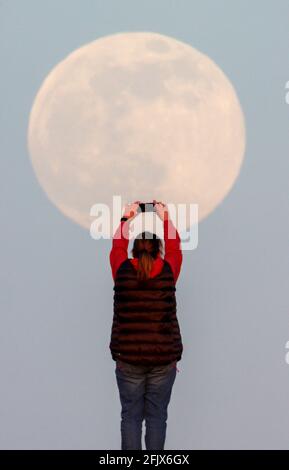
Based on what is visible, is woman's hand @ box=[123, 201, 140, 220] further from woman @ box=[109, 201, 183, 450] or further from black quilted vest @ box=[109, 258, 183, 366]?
black quilted vest @ box=[109, 258, 183, 366]

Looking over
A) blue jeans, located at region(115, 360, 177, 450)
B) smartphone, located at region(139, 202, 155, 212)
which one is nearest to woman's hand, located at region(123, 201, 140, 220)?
smartphone, located at region(139, 202, 155, 212)

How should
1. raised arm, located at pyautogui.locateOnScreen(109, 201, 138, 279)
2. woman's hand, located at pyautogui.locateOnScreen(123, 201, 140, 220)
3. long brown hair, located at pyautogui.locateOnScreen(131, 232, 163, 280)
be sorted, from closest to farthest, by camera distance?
long brown hair, located at pyautogui.locateOnScreen(131, 232, 163, 280), raised arm, located at pyautogui.locateOnScreen(109, 201, 138, 279), woman's hand, located at pyautogui.locateOnScreen(123, 201, 140, 220)

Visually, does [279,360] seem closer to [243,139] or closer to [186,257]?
[186,257]

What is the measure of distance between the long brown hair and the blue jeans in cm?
37

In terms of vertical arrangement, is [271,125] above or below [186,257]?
above

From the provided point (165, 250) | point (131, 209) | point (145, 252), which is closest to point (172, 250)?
point (165, 250)

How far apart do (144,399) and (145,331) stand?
0.32 m

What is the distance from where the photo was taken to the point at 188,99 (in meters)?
2.72

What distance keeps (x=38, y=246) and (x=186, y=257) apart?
71cm

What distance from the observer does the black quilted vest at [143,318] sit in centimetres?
→ 218

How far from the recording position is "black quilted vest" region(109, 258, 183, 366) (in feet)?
7.14

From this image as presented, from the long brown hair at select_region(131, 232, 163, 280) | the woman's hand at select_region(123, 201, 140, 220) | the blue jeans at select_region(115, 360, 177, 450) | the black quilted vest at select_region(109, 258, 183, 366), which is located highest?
the woman's hand at select_region(123, 201, 140, 220)
